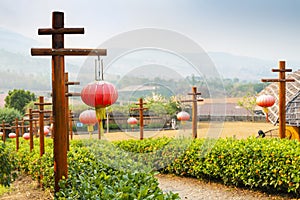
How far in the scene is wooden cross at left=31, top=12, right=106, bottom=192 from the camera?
3.19 meters

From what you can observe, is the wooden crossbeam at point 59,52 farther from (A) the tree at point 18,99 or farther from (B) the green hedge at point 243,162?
(A) the tree at point 18,99

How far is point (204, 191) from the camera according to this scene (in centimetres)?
574

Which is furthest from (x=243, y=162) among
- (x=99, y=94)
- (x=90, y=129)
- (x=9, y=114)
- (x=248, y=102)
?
(x=248, y=102)

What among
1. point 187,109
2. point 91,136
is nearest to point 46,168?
point 91,136

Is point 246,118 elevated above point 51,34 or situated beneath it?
situated beneath

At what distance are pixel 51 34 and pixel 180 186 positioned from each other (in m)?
3.74

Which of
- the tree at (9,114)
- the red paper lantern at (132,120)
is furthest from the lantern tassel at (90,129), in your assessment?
the tree at (9,114)

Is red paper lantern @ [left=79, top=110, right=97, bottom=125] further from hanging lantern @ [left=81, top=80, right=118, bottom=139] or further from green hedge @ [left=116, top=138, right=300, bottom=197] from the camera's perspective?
green hedge @ [left=116, top=138, right=300, bottom=197]

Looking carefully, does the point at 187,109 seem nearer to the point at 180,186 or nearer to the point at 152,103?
the point at 152,103

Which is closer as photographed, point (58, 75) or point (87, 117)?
point (58, 75)

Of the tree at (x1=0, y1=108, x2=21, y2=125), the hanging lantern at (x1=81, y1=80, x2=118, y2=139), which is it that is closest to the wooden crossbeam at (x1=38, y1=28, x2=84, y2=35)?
the hanging lantern at (x1=81, y1=80, x2=118, y2=139)

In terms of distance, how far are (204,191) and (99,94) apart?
3.37 meters

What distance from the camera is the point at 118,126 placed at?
4.29m

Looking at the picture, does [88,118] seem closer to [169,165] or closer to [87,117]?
[87,117]
